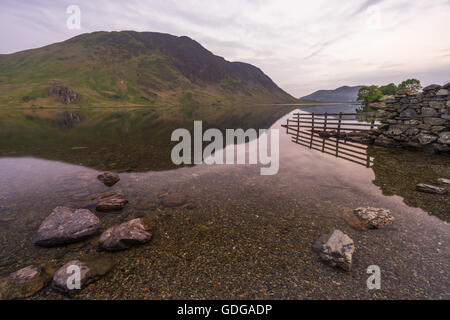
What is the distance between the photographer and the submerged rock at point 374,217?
6.41m

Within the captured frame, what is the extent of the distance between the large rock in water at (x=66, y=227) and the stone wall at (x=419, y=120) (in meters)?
22.5

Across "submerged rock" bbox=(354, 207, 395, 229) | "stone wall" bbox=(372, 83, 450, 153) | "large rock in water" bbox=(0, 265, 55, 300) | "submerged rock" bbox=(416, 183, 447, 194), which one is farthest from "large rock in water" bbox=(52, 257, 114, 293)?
"stone wall" bbox=(372, 83, 450, 153)

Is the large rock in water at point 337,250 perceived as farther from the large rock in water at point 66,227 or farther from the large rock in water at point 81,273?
the large rock in water at point 66,227

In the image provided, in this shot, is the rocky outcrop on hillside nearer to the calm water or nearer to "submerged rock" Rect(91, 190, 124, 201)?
the calm water

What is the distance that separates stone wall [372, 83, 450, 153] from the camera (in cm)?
1387

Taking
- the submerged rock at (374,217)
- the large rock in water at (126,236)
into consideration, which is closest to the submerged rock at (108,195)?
the large rock in water at (126,236)

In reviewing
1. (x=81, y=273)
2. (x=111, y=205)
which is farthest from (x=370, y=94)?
(x=81, y=273)

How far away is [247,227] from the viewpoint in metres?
6.57

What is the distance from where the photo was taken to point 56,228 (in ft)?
19.8

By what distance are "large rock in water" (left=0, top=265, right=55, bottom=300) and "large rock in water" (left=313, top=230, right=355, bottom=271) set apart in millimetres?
7006

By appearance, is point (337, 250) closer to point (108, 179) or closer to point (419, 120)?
point (108, 179)

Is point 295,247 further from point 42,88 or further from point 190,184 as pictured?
point 42,88

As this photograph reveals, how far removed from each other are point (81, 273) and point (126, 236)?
132 cm
